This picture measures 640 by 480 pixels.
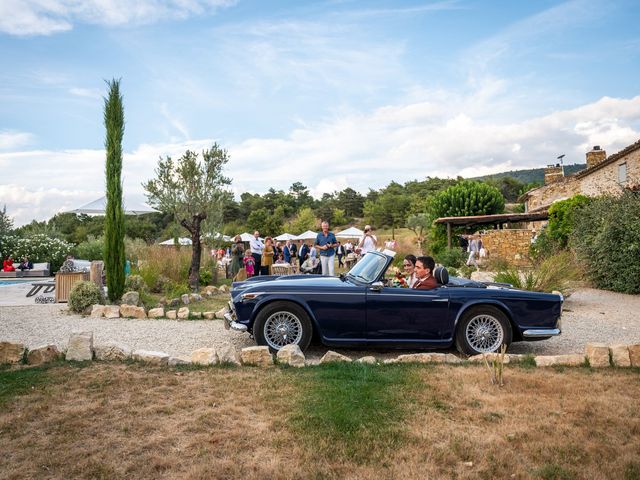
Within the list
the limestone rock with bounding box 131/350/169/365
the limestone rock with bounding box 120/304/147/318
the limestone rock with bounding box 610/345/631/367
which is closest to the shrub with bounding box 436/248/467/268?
the limestone rock with bounding box 120/304/147/318

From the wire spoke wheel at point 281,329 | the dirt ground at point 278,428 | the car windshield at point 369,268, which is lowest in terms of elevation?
the dirt ground at point 278,428

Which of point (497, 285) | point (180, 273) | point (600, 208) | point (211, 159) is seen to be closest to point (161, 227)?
point (211, 159)

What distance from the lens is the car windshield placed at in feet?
20.8

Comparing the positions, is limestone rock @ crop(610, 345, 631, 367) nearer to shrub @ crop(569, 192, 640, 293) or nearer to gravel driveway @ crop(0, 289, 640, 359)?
gravel driveway @ crop(0, 289, 640, 359)

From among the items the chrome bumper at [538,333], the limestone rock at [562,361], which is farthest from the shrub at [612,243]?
the limestone rock at [562,361]

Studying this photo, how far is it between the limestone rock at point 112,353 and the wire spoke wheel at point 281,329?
158 cm

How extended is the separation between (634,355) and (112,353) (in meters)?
5.69

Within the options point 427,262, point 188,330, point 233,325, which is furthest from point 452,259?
point 233,325

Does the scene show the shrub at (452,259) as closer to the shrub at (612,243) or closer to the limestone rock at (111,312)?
the shrub at (612,243)

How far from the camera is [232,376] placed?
16.7 feet

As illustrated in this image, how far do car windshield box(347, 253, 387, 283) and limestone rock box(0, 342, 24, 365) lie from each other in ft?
13.0

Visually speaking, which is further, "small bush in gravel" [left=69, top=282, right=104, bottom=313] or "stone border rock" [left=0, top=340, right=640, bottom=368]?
"small bush in gravel" [left=69, top=282, right=104, bottom=313]

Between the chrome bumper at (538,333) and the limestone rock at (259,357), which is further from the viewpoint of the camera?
the chrome bumper at (538,333)

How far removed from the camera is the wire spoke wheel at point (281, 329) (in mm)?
6145
